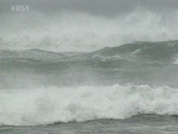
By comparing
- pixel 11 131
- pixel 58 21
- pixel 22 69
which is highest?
pixel 58 21

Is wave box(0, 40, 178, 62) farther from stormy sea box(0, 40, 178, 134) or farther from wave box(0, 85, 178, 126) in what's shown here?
wave box(0, 85, 178, 126)

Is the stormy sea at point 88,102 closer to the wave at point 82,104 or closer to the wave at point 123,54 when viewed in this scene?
the wave at point 82,104

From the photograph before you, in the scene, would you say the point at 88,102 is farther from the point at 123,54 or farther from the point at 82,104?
the point at 123,54

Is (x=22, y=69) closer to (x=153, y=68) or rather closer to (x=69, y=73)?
(x=69, y=73)

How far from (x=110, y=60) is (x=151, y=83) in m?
6.82

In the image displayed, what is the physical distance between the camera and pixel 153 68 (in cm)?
2095

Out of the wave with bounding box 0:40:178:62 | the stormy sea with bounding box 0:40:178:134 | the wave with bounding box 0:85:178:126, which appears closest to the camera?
the stormy sea with bounding box 0:40:178:134

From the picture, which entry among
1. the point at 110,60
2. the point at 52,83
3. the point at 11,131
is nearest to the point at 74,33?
the point at 110,60

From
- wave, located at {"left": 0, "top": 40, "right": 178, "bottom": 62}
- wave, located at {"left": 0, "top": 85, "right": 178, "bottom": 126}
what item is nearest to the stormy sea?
wave, located at {"left": 0, "top": 85, "right": 178, "bottom": 126}

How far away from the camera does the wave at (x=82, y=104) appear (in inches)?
427

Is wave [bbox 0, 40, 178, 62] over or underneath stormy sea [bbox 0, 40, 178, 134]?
over

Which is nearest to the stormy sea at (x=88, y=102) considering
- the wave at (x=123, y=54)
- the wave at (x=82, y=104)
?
the wave at (x=82, y=104)

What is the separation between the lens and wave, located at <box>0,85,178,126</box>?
10.8 m

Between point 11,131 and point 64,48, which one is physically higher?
point 64,48
